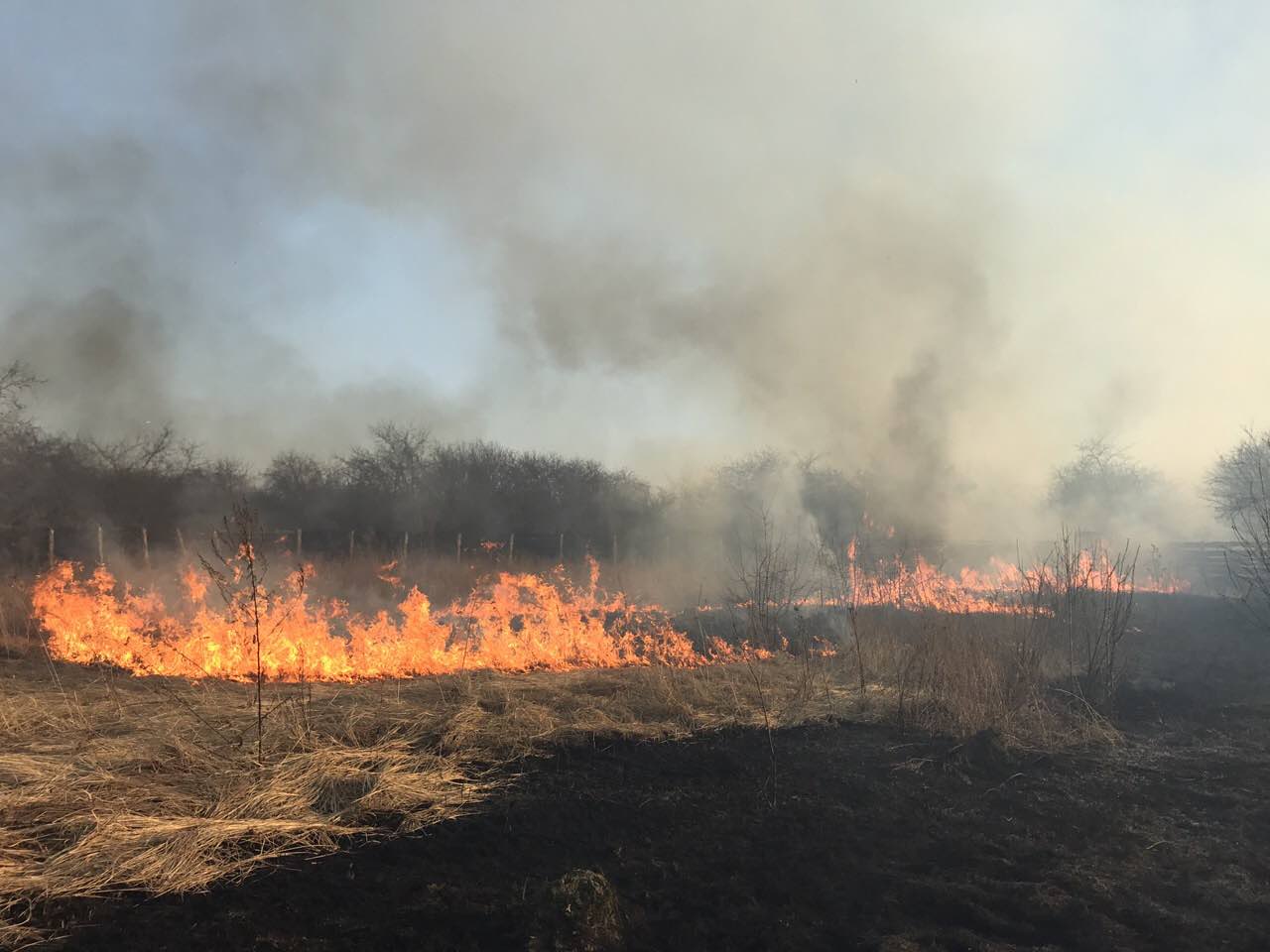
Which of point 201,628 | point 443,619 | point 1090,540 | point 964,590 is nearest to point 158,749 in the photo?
point 201,628

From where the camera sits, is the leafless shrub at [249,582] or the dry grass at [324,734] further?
the leafless shrub at [249,582]

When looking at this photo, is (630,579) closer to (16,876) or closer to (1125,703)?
(1125,703)

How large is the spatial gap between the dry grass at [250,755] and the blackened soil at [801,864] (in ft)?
1.11

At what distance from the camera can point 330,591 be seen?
51.1ft

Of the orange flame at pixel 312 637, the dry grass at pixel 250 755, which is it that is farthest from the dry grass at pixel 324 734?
the orange flame at pixel 312 637

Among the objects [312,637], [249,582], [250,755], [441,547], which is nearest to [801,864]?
[250,755]

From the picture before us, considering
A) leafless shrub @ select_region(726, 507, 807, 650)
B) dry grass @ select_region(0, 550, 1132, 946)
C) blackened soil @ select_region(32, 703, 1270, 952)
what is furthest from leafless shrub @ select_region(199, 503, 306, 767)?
leafless shrub @ select_region(726, 507, 807, 650)

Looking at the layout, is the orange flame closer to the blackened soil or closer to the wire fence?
the wire fence

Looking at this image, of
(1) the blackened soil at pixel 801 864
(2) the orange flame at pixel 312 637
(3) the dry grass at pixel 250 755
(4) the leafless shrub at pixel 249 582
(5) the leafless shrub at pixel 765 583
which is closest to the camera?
(1) the blackened soil at pixel 801 864

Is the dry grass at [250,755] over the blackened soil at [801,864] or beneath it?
over

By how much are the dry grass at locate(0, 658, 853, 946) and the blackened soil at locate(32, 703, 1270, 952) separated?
1.11 ft

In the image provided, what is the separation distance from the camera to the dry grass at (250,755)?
4.14 metres

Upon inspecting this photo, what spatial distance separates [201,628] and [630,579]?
11865mm

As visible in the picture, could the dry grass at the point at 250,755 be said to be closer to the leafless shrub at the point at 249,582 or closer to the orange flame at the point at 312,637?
the leafless shrub at the point at 249,582
